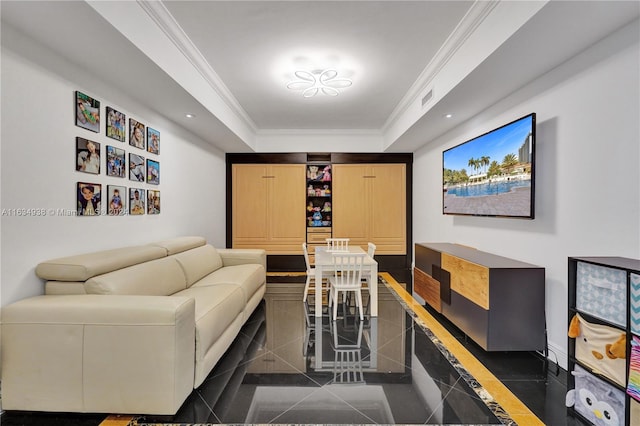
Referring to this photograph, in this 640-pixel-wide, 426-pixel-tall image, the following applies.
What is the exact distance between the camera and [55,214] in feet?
7.75

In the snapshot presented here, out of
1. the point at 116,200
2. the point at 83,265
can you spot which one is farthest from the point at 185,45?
the point at 83,265

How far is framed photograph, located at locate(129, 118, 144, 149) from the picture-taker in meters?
3.27

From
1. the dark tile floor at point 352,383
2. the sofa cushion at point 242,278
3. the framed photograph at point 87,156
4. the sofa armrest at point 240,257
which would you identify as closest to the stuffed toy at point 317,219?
the sofa armrest at point 240,257

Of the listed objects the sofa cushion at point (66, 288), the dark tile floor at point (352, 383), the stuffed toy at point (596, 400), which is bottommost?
the dark tile floor at point (352, 383)

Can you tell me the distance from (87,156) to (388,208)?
210 inches

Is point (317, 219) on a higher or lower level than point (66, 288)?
higher

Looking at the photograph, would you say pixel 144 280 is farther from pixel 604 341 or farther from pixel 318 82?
pixel 604 341

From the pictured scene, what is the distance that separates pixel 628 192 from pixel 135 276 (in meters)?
3.75

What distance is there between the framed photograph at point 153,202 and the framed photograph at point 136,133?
22.1 inches

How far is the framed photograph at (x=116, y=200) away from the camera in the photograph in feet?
9.69

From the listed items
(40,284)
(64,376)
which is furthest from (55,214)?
(64,376)

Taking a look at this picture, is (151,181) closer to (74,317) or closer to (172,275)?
(172,275)

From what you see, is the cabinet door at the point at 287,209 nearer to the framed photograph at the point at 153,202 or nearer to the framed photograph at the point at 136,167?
the framed photograph at the point at 153,202

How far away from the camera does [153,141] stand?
3.72 m
